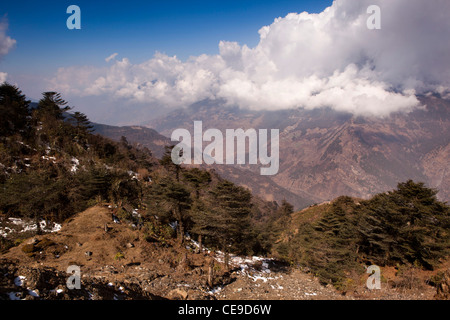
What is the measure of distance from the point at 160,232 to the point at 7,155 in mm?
19130

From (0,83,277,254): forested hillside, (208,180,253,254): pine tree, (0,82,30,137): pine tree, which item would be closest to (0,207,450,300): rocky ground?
(0,83,277,254): forested hillside

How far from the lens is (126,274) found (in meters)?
12.1

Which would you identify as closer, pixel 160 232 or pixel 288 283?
pixel 288 283

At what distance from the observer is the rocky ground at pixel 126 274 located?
23.7ft

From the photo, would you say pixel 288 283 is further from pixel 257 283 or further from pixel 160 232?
pixel 160 232

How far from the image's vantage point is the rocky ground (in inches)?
285

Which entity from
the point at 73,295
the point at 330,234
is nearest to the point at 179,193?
the point at 73,295

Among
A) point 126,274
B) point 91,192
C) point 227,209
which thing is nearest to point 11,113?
point 91,192

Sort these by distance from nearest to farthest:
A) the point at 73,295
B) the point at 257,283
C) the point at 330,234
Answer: the point at 73,295 → the point at 257,283 → the point at 330,234

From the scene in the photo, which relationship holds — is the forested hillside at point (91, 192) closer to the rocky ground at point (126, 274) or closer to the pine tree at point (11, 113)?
the pine tree at point (11, 113)

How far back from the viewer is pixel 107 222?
17547 millimetres
